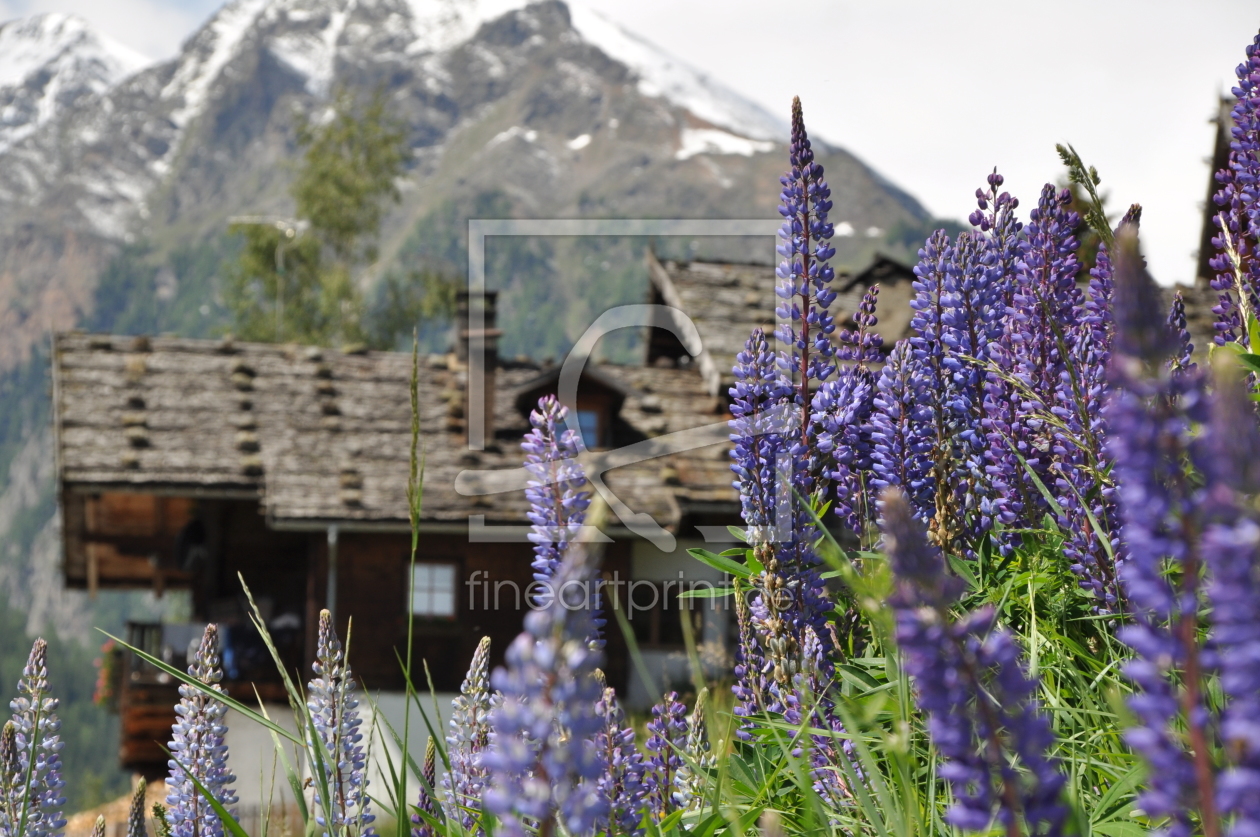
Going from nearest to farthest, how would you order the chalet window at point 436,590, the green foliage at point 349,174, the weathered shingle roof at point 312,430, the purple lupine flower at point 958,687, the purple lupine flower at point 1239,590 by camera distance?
the purple lupine flower at point 1239,590 → the purple lupine flower at point 958,687 → the weathered shingle roof at point 312,430 → the chalet window at point 436,590 → the green foliage at point 349,174

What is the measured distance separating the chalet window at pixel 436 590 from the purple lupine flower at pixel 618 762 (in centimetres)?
1527

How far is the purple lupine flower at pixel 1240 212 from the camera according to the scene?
2.73m

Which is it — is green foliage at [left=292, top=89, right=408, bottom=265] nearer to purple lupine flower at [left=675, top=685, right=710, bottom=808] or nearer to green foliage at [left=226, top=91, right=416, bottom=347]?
green foliage at [left=226, top=91, right=416, bottom=347]

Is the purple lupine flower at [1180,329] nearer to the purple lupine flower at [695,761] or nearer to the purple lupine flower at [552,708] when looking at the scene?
the purple lupine flower at [695,761]

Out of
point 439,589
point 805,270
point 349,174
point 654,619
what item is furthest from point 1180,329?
point 349,174

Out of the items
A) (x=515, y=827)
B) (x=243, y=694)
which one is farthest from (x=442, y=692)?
(x=515, y=827)

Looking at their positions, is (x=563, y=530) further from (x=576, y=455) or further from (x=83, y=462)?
(x=83, y=462)

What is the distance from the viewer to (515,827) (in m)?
1.13

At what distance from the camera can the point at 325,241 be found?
38500mm

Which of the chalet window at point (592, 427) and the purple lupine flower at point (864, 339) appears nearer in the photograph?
the purple lupine flower at point (864, 339)

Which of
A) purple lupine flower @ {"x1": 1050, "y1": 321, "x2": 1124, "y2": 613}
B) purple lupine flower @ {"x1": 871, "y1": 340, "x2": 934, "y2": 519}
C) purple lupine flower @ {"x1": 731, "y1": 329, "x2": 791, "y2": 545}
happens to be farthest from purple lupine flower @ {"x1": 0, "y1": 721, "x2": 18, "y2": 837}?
purple lupine flower @ {"x1": 1050, "y1": 321, "x2": 1124, "y2": 613}

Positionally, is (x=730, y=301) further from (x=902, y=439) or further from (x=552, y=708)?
(x=552, y=708)

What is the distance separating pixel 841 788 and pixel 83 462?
1622 cm

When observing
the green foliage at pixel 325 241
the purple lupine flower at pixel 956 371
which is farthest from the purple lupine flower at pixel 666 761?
the green foliage at pixel 325 241
